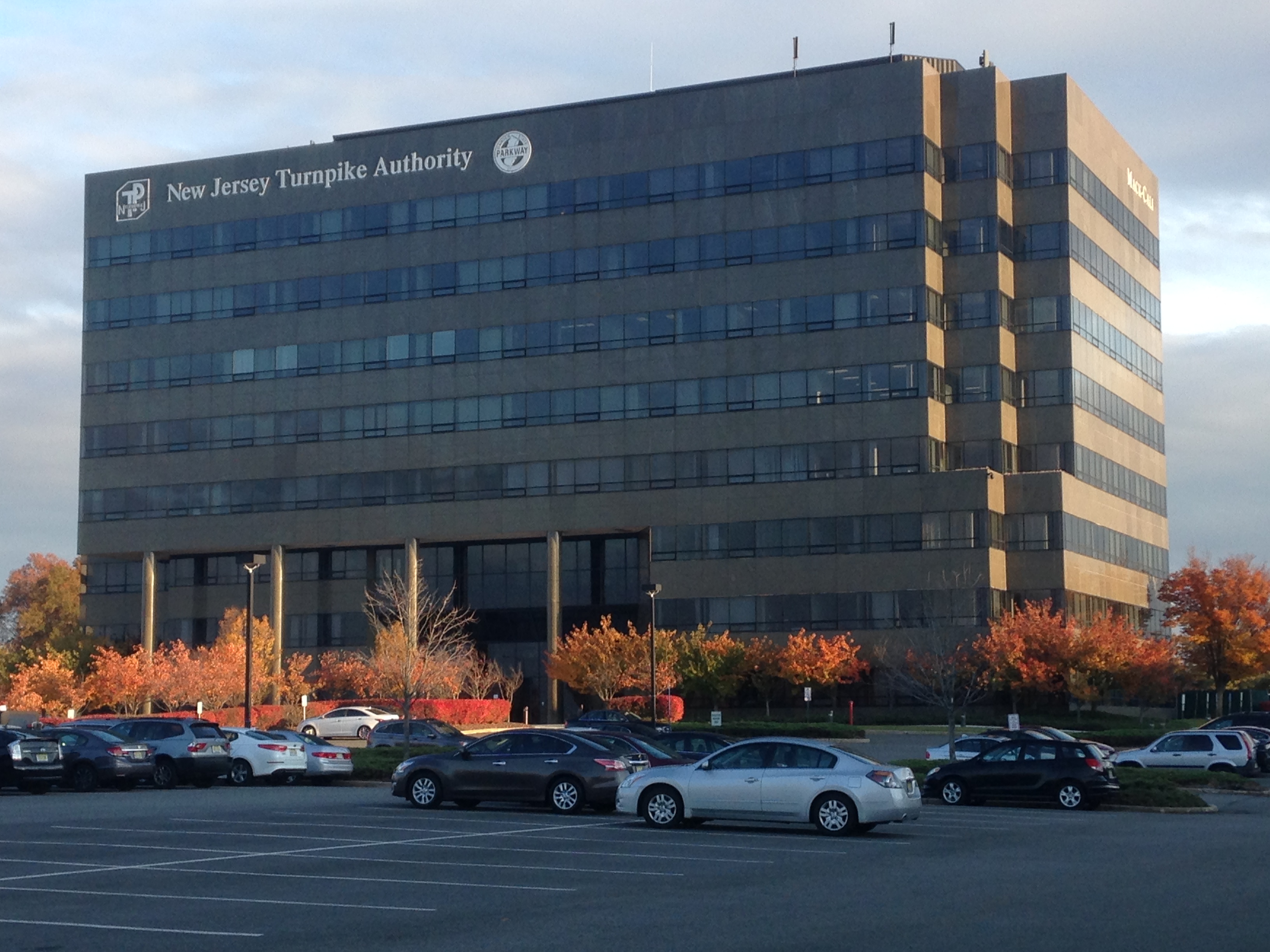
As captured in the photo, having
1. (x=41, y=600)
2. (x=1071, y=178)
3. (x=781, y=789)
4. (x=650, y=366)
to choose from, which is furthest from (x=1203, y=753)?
(x=41, y=600)

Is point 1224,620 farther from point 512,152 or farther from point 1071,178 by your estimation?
point 512,152

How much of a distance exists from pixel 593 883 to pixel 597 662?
5434cm

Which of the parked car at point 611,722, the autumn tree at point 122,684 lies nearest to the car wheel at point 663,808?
the parked car at point 611,722

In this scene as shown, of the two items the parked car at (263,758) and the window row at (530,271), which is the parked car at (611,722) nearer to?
the parked car at (263,758)

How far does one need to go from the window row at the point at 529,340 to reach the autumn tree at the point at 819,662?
583 inches

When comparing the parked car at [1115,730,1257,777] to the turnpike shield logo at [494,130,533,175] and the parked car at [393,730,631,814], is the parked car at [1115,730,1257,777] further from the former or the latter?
the turnpike shield logo at [494,130,533,175]

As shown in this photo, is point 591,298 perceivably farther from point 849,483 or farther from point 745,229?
point 849,483


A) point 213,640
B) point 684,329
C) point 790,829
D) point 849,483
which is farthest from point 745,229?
point 790,829

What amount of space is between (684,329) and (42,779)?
49134 mm

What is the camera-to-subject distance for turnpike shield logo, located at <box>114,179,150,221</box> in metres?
89.1

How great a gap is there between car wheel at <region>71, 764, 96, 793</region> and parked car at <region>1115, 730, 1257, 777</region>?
24.9 meters

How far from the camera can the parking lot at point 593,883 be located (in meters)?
13.5

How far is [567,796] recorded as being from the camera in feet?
89.0

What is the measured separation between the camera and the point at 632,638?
7175 cm
